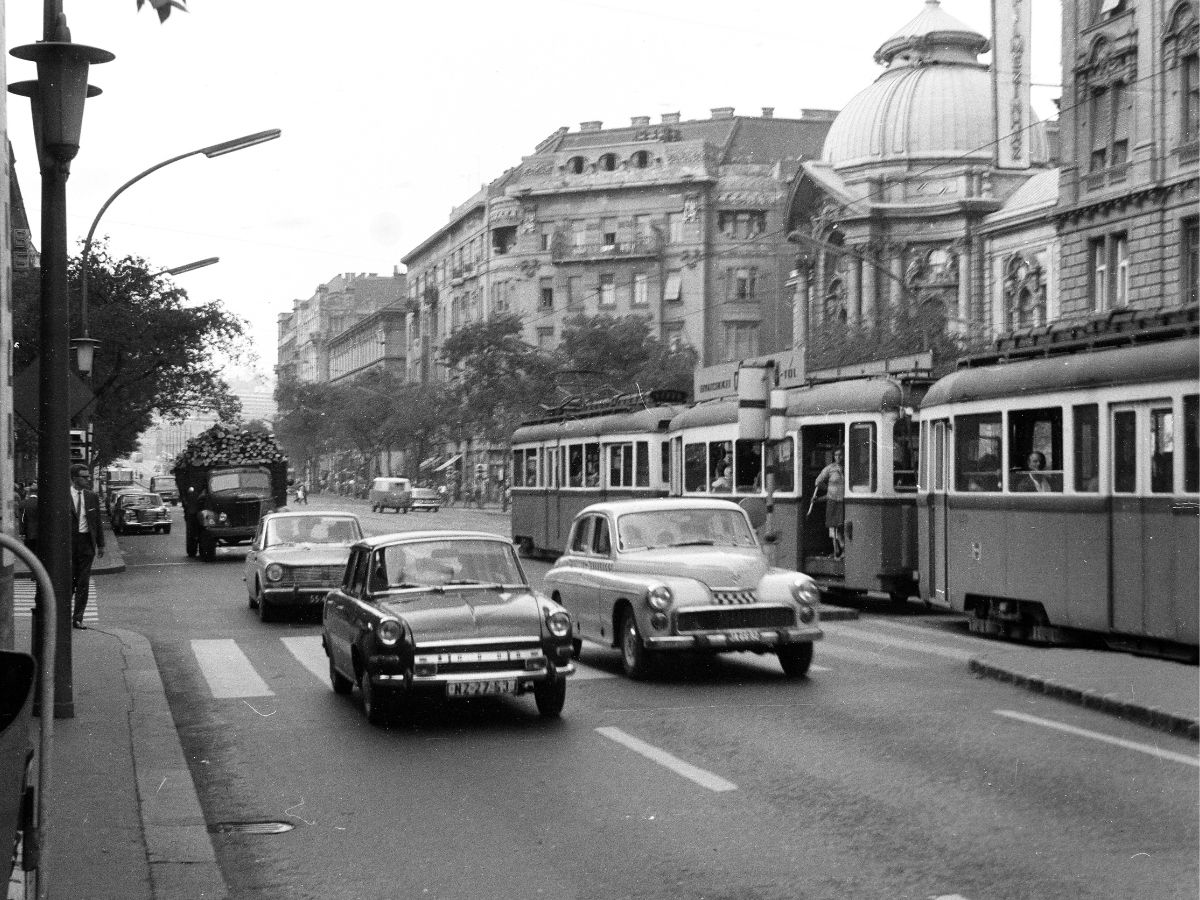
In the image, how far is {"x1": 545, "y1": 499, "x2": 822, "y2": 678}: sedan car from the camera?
13883 millimetres

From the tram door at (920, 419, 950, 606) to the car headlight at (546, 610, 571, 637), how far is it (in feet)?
24.4

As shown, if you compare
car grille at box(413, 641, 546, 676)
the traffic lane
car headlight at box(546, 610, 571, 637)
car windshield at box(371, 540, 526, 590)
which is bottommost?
the traffic lane

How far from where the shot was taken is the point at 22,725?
457 cm

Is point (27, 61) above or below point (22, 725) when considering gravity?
above

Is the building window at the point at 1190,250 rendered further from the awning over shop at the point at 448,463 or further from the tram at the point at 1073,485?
the awning over shop at the point at 448,463

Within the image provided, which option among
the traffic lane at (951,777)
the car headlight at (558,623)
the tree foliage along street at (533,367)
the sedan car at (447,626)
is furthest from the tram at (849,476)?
the tree foliage along street at (533,367)

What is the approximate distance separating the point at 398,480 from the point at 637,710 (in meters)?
71.9

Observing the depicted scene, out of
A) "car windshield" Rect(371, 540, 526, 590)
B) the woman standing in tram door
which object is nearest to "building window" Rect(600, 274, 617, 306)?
the woman standing in tram door

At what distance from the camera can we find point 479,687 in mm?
11508

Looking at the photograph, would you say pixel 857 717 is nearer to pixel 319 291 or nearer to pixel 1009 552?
pixel 1009 552

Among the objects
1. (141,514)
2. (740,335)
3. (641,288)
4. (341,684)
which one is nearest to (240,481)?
(141,514)

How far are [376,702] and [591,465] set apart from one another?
21418mm

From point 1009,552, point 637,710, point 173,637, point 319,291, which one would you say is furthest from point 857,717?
point 319,291

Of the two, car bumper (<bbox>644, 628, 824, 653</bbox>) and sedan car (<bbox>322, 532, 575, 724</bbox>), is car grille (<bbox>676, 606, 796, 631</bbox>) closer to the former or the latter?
car bumper (<bbox>644, 628, 824, 653</bbox>)
